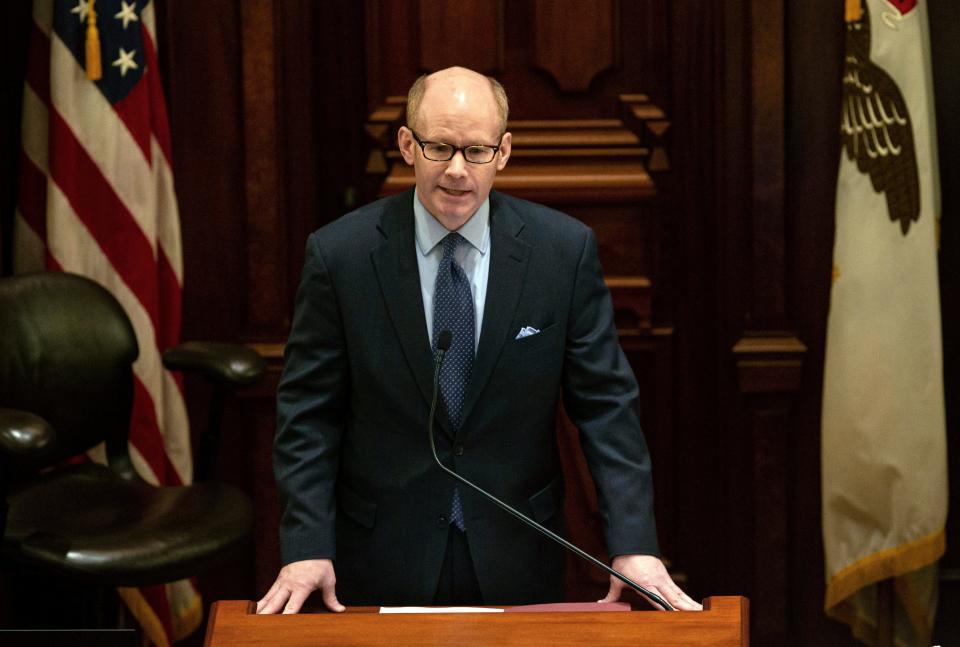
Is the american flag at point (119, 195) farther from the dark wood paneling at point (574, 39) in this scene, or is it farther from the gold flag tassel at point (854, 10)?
the gold flag tassel at point (854, 10)

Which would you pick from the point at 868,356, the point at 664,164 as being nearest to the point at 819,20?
the point at 664,164

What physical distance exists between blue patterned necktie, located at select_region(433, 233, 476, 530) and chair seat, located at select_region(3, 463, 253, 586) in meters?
1.08

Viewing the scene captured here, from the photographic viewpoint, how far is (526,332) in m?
2.28

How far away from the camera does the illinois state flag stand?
3.46 metres

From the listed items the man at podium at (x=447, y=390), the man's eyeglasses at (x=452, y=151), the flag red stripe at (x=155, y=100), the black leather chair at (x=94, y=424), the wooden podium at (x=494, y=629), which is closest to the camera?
the wooden podium at (x=494, y=629)

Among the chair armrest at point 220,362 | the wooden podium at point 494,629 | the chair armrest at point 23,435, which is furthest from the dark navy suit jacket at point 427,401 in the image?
the chair armrest at point 220,362

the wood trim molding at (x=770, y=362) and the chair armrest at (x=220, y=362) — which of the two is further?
the wood trim molding at (x=770, y=362)

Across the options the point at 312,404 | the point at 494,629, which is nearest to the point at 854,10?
the point at 312,404

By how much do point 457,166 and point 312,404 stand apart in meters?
0.46

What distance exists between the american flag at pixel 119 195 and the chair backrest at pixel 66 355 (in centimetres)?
14

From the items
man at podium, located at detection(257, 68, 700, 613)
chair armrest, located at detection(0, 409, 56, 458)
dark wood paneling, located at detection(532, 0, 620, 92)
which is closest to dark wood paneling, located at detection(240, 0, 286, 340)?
dark wood paneling, located at detection(532, 0, 620, 92)

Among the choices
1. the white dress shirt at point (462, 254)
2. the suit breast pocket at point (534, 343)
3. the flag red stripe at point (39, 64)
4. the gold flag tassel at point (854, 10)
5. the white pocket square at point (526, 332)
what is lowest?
the suit breast pocket at point (534, 343)

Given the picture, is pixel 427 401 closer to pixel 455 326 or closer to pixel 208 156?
pixel 455 326

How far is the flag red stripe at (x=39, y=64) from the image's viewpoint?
11.8 ft
